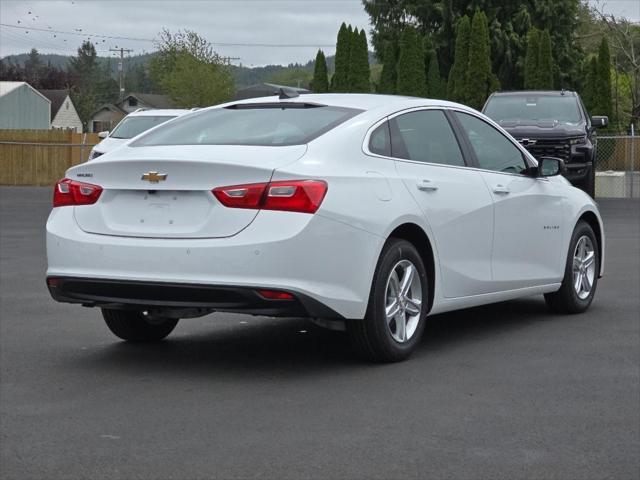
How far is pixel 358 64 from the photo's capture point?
48281 mm

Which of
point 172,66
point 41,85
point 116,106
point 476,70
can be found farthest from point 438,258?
point 116,106

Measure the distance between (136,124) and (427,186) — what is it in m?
17.4

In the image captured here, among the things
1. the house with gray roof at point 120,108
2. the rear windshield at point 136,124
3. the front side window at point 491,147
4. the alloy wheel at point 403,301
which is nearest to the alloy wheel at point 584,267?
the front side window at point 491,147

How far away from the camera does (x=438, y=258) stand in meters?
7.94

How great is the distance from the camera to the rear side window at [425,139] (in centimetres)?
799

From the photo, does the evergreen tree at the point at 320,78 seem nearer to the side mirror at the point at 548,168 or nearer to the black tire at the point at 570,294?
the black tire at the point at 570,294

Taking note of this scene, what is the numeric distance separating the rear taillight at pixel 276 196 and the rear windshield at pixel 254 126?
0.53m

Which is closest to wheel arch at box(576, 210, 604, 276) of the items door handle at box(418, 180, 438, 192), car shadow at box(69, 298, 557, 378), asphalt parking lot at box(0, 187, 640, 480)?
asphalt parking lot at box(0, 187, 640, 480)

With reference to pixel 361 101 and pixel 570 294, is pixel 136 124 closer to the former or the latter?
pixel 570 294

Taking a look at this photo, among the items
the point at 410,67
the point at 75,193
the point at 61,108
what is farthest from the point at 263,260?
the point at 61,108

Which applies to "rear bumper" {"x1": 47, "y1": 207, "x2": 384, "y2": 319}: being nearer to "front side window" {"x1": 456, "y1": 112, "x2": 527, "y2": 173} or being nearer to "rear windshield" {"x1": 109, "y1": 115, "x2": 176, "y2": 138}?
"front side window" {"x1": 456, "y1": 112, "x2": 527, "y2": 173}

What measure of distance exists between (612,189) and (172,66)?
87101mm

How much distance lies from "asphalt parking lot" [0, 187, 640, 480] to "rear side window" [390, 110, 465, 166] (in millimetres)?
1250

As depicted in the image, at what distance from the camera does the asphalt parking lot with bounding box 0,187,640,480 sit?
5.21 meters
